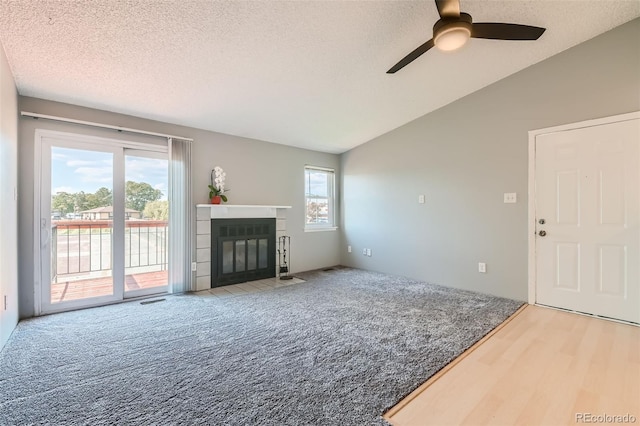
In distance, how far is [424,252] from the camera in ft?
15.0

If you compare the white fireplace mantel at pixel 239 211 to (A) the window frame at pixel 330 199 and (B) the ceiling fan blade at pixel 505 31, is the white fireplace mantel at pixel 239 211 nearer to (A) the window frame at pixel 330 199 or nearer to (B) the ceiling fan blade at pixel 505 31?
(A) the window frame at pixel 330 199

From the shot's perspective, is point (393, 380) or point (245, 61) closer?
point (393, 380)

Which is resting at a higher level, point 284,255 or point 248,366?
point 284,255

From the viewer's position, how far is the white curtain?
3941mm

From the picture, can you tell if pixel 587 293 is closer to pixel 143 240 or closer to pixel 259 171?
pixel 259 171

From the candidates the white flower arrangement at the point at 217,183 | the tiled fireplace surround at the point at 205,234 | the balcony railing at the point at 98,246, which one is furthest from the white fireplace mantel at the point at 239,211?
the balcony railing at the point at 98,246

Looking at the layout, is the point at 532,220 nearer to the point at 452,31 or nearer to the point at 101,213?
the point at 452,31

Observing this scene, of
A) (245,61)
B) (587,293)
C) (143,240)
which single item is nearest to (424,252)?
(587,293)

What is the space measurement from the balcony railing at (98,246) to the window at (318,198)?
257 centimetres

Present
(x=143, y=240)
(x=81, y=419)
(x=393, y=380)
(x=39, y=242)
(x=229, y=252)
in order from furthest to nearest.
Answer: (x=229, y=252), (x=143, y=240), (x=39, y=242), (x=393, y=380), (x=81, y=419)

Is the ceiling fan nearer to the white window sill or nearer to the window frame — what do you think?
the window frame

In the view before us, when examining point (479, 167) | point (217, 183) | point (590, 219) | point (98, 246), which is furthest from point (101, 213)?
point (590, 219)

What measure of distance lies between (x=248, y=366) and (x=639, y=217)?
12.7 feet

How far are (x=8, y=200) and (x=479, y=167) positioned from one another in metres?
5.16
